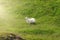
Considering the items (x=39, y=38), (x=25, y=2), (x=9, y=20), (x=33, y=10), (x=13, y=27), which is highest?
(x=25, y=2)

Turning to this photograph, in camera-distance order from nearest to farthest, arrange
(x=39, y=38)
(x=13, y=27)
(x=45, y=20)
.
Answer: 1. (x=39, y=38)
2. (x=13, y=27)
3. (x=45, y=20)

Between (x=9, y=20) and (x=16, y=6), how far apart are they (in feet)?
6.28

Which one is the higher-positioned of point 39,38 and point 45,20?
point 45,20

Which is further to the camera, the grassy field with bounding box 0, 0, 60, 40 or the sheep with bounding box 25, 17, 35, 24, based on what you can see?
the sheep with bounding box 25, 17, 35, 24

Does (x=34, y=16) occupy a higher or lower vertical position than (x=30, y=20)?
higher

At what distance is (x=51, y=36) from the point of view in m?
9.26

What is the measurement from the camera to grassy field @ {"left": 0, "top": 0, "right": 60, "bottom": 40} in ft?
31.1

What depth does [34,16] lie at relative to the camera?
11523 millimetres

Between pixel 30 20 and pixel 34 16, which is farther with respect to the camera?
pixel 34 16

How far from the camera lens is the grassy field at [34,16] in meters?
9.48

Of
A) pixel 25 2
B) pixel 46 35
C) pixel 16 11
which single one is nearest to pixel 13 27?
pixel 46 35

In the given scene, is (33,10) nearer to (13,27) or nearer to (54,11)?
(54,11)

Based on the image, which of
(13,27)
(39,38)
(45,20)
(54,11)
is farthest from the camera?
(54,11)

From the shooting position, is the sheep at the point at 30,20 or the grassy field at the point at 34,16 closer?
the grassy field at the point at 34,16
